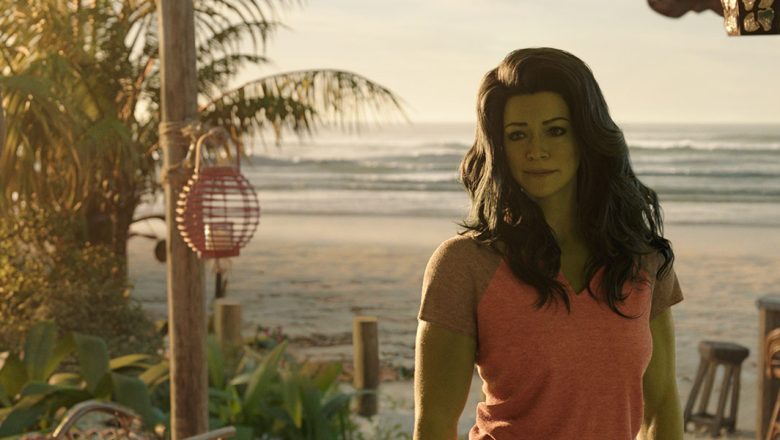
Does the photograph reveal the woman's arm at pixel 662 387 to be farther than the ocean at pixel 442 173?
No

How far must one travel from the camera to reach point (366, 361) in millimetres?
9023

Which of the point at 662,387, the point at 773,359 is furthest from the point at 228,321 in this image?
the point at 662,387

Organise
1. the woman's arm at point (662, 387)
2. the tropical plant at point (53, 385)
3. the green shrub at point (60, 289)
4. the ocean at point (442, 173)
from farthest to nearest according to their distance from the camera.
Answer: the ocean at point (442, 173)
the green shrub at point (60, 289)
the tropical plant at point (53, 385)
the woman's arm at point (662, 387)

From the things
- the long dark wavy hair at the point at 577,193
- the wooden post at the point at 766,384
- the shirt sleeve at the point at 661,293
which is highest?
the long dark wavy hair at the point at 577,193

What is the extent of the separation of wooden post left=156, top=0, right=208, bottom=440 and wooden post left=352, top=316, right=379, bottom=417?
12.7 feet

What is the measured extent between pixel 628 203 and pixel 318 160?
3304 cm

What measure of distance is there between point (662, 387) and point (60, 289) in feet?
28.5

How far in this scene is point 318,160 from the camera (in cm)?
3453

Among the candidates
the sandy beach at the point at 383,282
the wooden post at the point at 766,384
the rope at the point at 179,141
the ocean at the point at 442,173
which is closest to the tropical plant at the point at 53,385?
the rope at the point at 179,141

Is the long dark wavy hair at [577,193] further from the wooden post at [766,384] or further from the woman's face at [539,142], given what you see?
the wooden post at [766,384]

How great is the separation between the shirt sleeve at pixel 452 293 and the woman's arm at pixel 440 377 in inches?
0.5

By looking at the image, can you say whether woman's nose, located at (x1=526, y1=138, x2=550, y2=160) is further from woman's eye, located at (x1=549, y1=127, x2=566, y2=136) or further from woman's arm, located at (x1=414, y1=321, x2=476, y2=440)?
woman's arm, located at (x1=414, y1=321, x2=476, y2=440)

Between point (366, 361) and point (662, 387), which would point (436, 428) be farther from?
point (366, 361)

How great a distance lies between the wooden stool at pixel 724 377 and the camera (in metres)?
7.77
